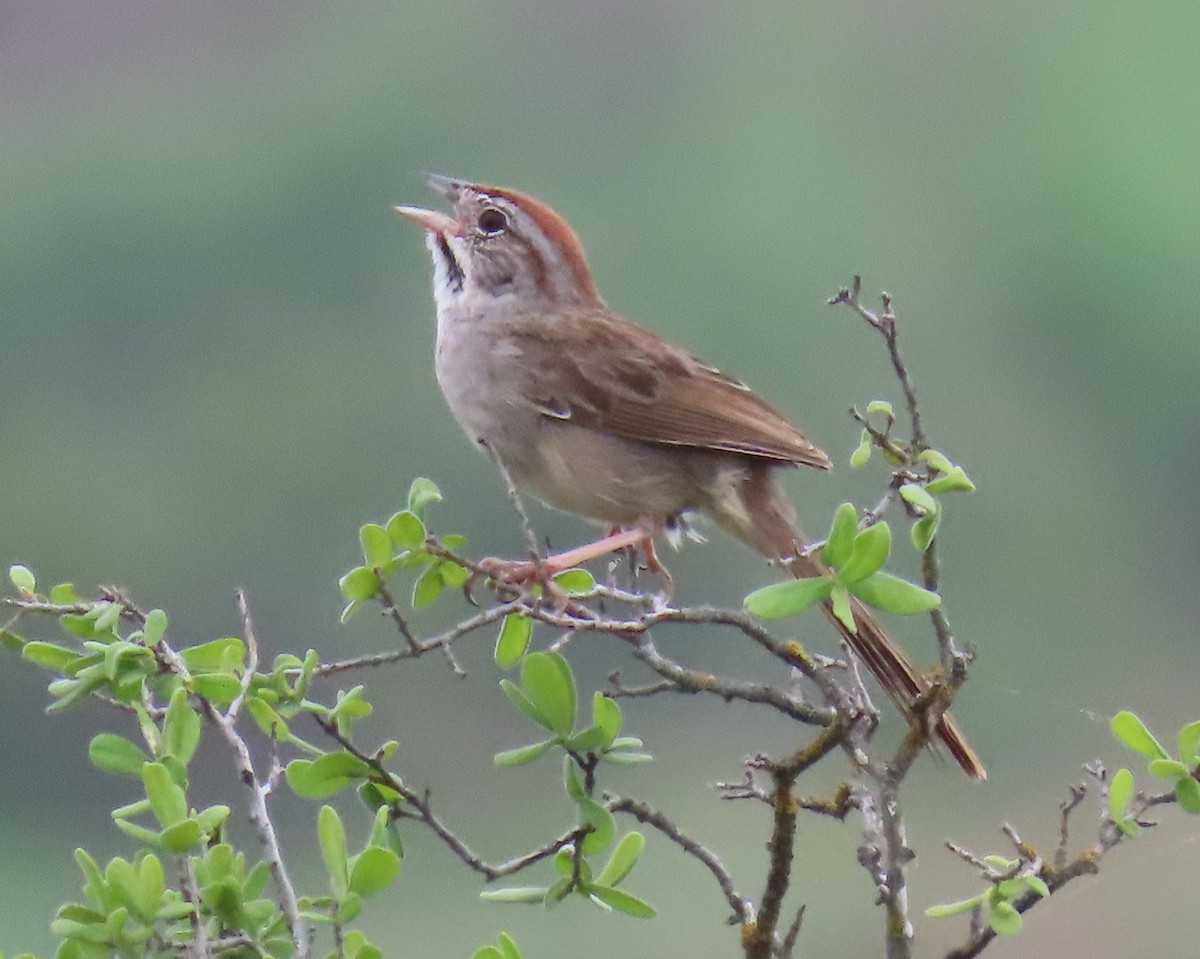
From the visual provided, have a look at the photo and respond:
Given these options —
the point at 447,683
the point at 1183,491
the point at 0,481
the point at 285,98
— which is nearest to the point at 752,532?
the point at 447,683

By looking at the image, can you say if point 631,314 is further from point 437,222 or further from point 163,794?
point 163,794

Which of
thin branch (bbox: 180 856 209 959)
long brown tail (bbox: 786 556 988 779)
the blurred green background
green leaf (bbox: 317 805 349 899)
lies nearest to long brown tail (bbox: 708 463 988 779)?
long brown tail (bbox: 786 556 988 779)

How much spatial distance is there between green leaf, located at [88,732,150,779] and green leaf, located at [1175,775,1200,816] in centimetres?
108

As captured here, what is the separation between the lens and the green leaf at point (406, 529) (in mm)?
2125

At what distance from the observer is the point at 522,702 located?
6.44ft

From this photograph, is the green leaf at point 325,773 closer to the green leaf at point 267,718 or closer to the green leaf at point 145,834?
the green leaf at point 267,718

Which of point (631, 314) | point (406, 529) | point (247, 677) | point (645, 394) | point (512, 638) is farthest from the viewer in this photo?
point (631, 314)

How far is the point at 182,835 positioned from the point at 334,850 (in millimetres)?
165

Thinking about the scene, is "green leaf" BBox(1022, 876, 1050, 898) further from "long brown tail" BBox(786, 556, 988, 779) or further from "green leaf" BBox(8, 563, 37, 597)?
"green leaf" BBox(8, 563, 37, 597)

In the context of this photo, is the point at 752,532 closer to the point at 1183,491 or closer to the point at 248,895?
the point at 248,895

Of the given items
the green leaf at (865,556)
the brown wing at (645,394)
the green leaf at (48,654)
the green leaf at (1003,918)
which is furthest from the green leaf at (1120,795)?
the brown wing at (645,394)

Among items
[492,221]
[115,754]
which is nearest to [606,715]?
[115,754]

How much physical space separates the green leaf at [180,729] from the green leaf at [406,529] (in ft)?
0.99

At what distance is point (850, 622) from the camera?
188cm
